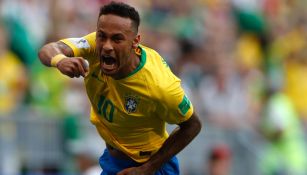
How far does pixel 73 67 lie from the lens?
7219 millimetres

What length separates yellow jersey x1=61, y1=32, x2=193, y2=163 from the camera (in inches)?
311

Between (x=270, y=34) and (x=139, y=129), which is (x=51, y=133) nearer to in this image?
(x=139, y=129)

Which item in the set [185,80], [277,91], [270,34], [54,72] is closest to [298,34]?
[270,34]

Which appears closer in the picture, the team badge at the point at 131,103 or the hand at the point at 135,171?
the team badge at the point at 131,103

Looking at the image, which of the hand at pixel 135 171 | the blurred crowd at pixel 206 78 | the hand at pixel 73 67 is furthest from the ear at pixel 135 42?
the blurred crowd at pixel 206 78

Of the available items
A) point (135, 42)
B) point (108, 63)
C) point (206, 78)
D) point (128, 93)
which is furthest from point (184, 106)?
point (206, 78)

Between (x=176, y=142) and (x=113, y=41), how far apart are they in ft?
3.54

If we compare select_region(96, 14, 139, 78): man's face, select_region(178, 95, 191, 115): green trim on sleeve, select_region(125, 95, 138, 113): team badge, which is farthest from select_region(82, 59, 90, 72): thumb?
select_region(178, 95, 191, 115): green trim on sleeve

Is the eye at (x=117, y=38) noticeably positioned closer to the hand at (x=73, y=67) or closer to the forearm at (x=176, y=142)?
the hand at (x=73, y=67)

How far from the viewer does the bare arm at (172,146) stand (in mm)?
8172

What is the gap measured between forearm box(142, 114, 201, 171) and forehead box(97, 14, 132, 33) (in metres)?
1.01

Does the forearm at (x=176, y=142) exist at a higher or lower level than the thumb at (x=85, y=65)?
lower

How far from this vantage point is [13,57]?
1319cm

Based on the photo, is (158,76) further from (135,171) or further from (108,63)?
(135,171)
